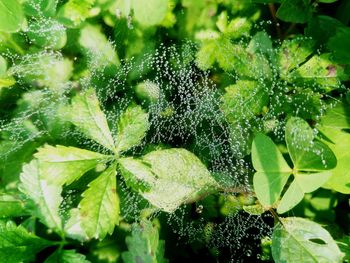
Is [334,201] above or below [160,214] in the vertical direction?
above

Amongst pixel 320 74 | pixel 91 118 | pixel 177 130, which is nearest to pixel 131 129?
pixel 91 118

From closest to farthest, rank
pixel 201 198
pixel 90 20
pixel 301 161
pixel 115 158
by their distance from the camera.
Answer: pixel 301 161, pixel 115 158, pixel 201 198, pixel 90 20

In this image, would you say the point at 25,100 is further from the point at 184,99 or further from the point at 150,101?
the point at 184,99

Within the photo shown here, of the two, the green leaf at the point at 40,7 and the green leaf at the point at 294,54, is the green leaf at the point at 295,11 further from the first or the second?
the green leaf at the point at 40,7

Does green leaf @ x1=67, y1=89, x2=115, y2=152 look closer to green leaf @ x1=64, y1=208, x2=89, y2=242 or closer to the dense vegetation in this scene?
the dense vegetation

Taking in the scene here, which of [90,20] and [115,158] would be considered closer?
[115,158]

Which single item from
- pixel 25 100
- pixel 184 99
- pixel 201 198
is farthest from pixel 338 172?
pixel 25 100

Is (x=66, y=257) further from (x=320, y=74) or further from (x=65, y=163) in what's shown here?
(x=320, y=74)
